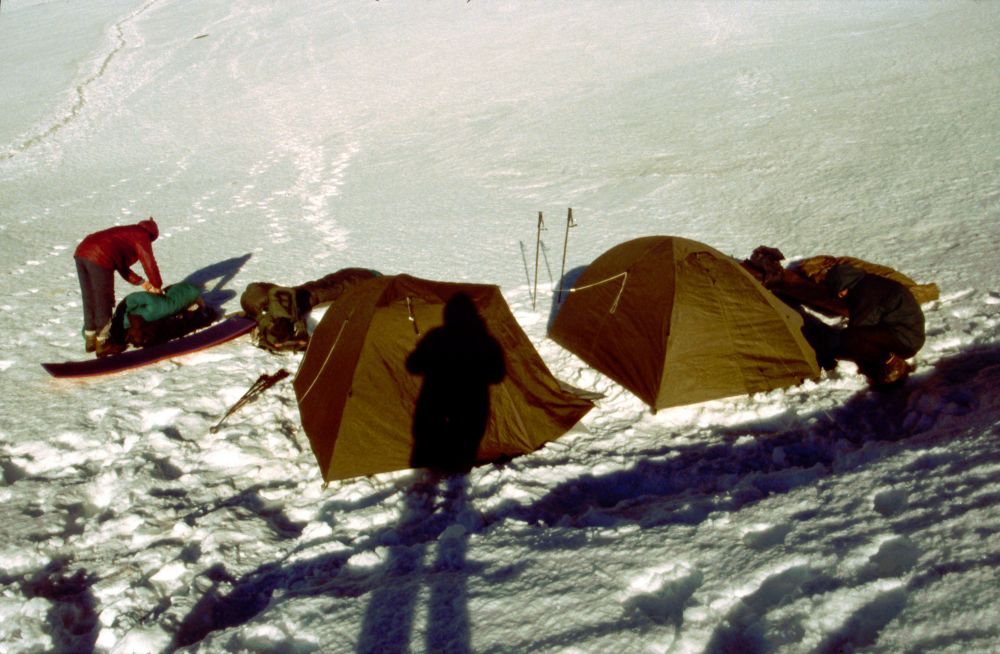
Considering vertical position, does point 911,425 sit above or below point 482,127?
below

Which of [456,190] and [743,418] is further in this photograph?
[456,190]

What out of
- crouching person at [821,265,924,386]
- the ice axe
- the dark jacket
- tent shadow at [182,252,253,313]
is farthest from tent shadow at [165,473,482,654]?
tent shadow at [182,252,253,313]

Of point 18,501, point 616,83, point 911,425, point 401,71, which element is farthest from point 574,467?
point 401,71

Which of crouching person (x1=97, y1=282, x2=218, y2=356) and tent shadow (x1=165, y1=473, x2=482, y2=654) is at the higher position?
crouching person (x1=97, y1=282, x2=218, y2=356)

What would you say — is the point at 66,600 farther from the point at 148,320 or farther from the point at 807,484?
the point at 807,484

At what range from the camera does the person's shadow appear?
4.99 meters

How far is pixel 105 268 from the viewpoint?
706 cm

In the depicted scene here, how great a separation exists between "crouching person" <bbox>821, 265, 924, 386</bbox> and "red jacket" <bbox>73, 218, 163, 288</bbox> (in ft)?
23.0

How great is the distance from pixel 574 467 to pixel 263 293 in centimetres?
447

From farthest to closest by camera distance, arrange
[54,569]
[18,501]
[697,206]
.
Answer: [697,206] < [18,501] < [54,569]

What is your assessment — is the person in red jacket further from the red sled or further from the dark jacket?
the dark jacket

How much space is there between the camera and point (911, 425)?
4.97 metres

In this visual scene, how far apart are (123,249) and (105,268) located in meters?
0.32

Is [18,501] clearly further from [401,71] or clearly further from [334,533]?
[401,71]
